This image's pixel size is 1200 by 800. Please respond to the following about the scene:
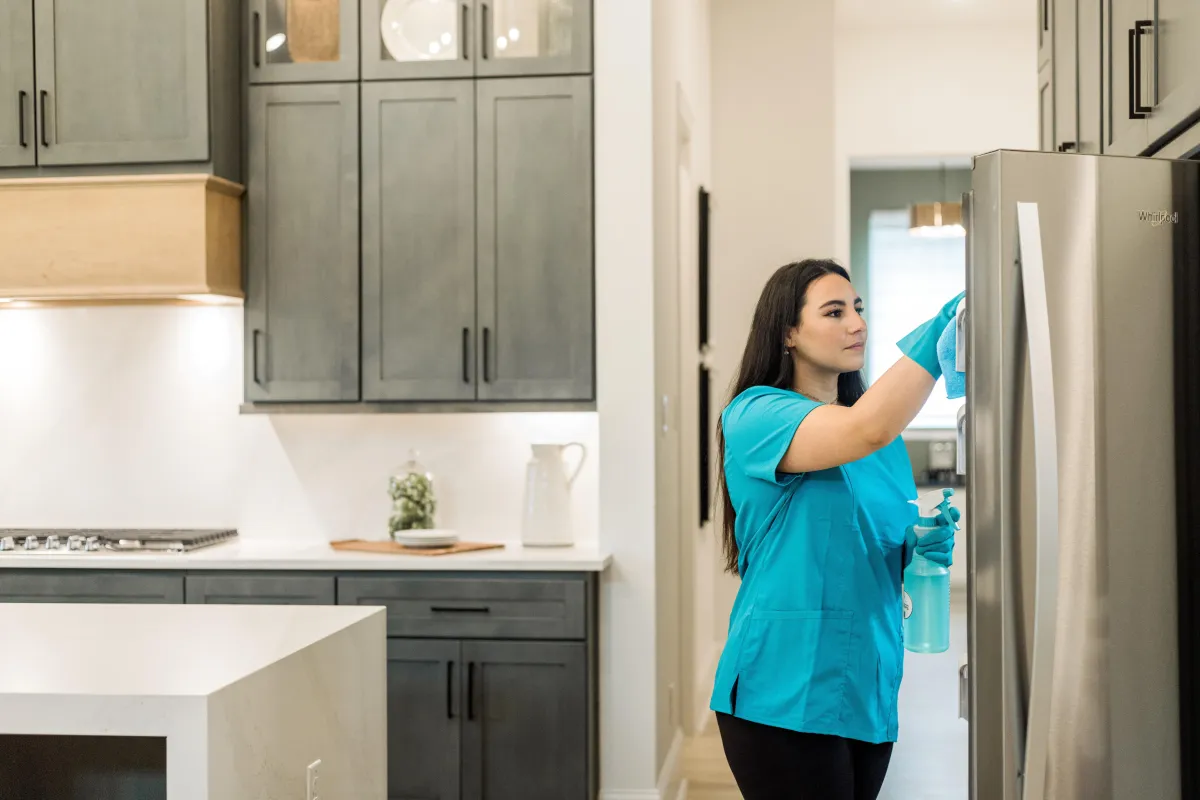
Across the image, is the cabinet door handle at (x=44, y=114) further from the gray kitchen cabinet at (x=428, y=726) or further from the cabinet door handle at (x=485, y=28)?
the gray kitchen cabinet at (x=428, y=726)

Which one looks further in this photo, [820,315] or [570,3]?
[570,3]

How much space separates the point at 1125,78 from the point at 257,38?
2758 mm

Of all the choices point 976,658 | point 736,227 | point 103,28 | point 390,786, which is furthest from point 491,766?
point 736,227

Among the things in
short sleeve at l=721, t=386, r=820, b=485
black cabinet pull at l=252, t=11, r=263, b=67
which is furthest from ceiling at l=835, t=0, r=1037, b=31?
short sleeve at l=721, t=386, r=820, b=485

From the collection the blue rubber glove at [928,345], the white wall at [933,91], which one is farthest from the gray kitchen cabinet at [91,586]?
the white wall at [933,91]

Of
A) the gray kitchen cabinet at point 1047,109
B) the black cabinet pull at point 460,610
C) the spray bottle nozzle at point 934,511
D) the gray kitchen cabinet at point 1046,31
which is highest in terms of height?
the gray kitchen cabinet at point 1046,31

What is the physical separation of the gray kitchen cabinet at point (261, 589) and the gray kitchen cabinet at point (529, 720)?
0.48 metres

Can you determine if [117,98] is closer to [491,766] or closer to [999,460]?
[491,766]

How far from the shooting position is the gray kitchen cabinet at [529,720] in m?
3.37

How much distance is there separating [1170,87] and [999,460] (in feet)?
1.92

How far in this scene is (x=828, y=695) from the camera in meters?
1.94

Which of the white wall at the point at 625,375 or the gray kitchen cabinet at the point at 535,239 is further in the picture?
the gray kitchen cabinet at the point at 535,239

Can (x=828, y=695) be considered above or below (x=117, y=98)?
below

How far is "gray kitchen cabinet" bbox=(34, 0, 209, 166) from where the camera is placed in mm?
3625
